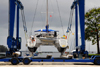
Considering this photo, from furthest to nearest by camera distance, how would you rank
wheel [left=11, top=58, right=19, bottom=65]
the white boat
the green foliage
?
the green foliage → the white boat → wheel [left=11, top=58, right=19, bottom=65]

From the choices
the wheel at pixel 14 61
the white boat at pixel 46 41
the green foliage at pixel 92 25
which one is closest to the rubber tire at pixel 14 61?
the wheel at pixel 14 61

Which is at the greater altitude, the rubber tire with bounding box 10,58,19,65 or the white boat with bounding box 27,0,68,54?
the white boat with bounding box 27,0,68,54

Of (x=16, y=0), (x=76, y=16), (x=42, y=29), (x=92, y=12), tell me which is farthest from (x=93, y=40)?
(x=16, y=0)

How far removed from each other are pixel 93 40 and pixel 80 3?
70.1ft

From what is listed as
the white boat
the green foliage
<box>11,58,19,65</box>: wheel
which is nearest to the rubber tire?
<box>11,58,19,65</box>: wheel

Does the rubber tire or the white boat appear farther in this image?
the white boat

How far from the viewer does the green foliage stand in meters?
48.6

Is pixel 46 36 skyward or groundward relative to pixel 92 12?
groundward

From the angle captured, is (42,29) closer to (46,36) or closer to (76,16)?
(46,36)

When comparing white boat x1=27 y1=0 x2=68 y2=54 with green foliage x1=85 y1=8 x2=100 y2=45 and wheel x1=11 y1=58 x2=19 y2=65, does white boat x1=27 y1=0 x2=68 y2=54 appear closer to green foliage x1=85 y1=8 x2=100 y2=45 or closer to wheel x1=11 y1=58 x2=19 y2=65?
wheel x1=11 y1=58 x2=19 y2=65

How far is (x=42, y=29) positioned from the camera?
31594 millimetres

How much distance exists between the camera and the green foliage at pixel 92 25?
159 ft

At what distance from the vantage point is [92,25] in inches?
1938

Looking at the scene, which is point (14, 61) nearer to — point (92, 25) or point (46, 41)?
point (46, 41)
